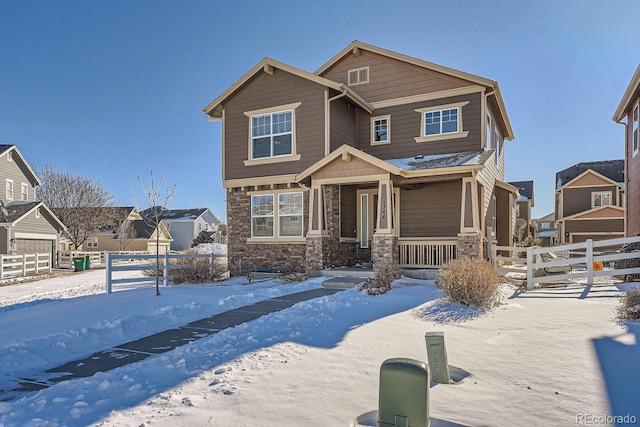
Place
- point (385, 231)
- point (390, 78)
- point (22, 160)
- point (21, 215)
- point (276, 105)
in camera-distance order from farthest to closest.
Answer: point (22, 160) → point (21, 215) → point (390, 78) → point (276, 105) → point (385, 231)

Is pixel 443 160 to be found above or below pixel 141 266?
above

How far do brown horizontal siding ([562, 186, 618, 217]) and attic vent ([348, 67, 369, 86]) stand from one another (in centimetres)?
2730

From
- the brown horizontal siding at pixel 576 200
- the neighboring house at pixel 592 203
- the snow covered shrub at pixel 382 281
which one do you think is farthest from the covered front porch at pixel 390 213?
the brown horizontal siding at pixel 576 200

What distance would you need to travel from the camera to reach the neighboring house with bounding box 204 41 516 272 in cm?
1329

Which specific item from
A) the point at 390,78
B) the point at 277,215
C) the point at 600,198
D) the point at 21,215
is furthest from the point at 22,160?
the point at 600,198

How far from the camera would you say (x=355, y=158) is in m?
12.9

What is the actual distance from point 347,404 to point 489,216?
A: 538 inches

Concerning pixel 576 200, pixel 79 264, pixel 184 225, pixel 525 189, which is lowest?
pixel 79 264

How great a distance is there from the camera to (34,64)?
19562 millimetres

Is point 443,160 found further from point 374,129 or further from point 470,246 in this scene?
point 374,129

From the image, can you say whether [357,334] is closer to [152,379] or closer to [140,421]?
[152,379]

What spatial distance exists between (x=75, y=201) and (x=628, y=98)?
4281 cm

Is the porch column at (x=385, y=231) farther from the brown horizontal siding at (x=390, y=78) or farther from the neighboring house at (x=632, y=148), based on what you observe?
the neighboring house at (x=632, y=148)

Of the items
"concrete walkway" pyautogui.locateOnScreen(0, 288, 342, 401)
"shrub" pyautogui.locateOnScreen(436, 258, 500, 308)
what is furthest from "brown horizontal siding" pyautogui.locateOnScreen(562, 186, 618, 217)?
"concrete walkway" pyautogui.locateOnScreen(0, 288, 342, 401)
